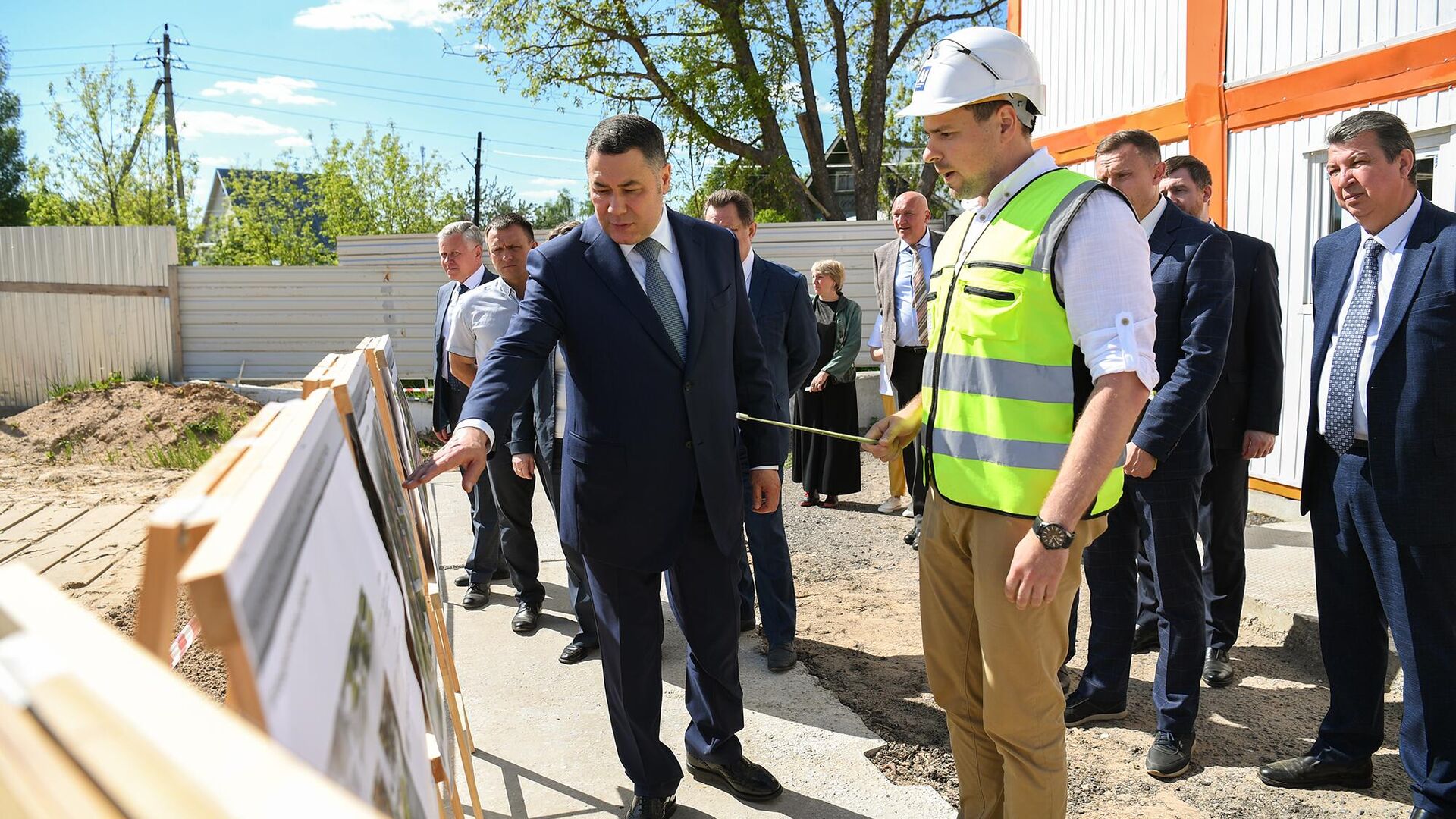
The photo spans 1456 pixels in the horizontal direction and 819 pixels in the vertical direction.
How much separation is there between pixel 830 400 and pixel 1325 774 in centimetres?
493

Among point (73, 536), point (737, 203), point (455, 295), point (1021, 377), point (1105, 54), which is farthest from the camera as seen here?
point (1105, 54)

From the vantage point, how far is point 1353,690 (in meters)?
3.29

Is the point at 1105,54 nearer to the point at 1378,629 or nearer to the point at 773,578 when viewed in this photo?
the point at 773,578

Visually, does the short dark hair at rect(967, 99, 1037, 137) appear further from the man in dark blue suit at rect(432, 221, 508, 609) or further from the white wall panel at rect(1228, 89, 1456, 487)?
the white wall panel at rect(1228, 89, 1456, 487)

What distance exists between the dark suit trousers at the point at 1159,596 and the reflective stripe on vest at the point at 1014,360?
3.87ft

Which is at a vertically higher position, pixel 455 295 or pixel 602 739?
pixel 455 295

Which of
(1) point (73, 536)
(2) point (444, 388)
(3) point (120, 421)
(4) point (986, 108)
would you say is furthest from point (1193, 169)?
(3) point (120, 421)

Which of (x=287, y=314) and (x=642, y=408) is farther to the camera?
(x=287, y=314)

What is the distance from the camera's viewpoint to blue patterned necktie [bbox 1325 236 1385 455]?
123 inches

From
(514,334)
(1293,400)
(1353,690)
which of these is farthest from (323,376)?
(1293,400)

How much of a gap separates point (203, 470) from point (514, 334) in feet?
5.98

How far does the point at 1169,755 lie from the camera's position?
11.2ft

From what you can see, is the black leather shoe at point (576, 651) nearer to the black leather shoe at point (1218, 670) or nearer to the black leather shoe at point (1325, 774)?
the black leather shoe at point (1218, 670)

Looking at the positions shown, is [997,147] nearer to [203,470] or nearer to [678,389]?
[678,389]
